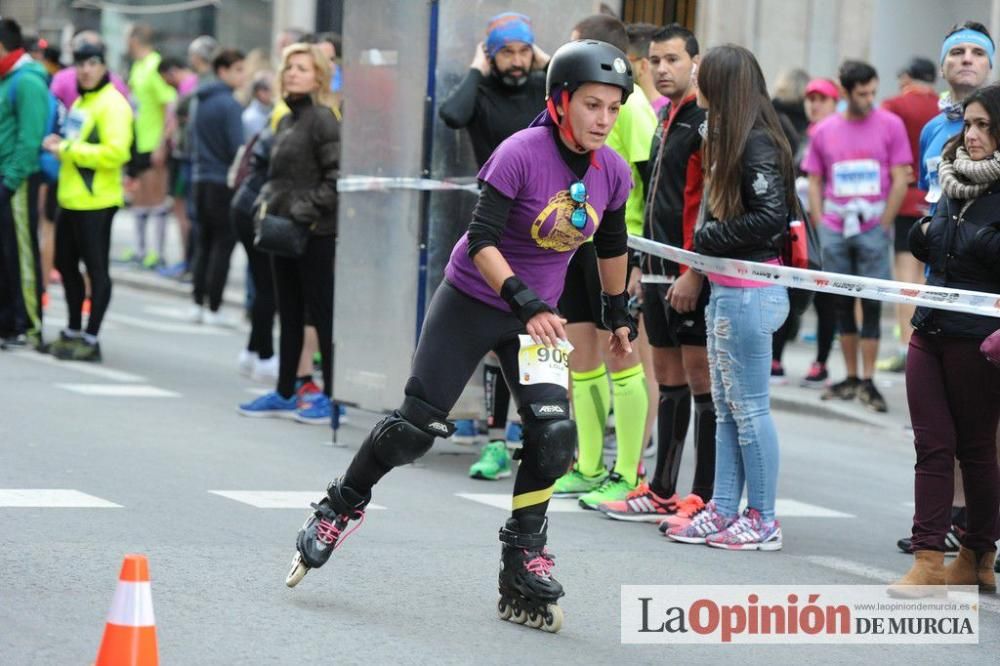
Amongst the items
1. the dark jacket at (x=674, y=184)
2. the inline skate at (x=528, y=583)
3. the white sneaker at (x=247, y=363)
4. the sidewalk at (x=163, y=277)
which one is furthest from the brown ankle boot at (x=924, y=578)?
the sidewalk at (x=163, y=277)

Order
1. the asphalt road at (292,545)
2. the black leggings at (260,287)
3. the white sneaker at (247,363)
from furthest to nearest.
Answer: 1. the white sneaker at (247,363)
2. the black leggings at (260,287)
3. the asphalt road at (292,545)

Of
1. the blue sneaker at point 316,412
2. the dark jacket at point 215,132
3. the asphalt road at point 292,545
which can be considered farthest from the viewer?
the dark jacket at point 215,132

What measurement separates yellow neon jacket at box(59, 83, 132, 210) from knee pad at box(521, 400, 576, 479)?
6.79 metres

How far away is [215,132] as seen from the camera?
51.3 feet

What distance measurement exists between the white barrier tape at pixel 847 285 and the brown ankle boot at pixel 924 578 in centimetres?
91

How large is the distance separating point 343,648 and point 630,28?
479 cm

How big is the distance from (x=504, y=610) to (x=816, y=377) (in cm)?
786

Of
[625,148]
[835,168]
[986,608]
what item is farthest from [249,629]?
[835,168]

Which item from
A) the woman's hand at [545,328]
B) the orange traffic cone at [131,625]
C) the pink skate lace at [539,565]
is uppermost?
the woman's hand at [545,328]

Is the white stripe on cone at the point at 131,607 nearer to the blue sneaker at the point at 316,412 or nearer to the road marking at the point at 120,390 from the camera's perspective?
the blue sneaker at the point at 316,412

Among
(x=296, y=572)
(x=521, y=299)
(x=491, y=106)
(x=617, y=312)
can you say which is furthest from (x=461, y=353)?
(x=491, y=106)

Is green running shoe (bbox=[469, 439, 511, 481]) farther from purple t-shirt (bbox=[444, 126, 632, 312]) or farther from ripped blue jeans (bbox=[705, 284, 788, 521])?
purple t-shirt (bbox=[444, 126, 632, 312])

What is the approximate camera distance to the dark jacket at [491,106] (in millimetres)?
8508

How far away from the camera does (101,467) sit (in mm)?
8133
